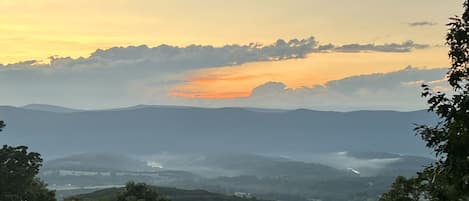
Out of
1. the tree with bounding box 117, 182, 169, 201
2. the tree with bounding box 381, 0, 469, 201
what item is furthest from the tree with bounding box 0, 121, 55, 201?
the tree with bounding box 381, 0, 469, 201

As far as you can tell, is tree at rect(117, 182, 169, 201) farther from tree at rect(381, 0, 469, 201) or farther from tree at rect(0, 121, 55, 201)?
tree at rect(381, 0, 469, 201)

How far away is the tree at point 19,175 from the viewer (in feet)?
160

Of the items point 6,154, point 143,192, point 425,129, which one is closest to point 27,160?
point 6,154

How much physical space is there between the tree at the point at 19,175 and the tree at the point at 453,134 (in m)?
35.2

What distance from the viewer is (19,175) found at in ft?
163

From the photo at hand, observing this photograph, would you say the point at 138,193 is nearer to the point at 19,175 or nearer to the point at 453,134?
the point at 19,175

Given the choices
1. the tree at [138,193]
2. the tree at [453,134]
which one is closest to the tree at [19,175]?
the tree at [138,193]

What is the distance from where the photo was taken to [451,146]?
74.3ft

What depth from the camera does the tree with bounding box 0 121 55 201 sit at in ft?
160

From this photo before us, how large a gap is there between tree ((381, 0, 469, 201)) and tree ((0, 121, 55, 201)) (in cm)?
3517

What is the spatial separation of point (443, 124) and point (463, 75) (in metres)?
2.13

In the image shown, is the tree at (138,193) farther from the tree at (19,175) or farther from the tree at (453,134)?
the tree at (453,134)

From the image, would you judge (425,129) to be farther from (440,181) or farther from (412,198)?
(412,198)

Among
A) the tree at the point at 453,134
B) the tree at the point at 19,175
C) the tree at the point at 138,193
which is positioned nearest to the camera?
the tree at the point at 453,134
